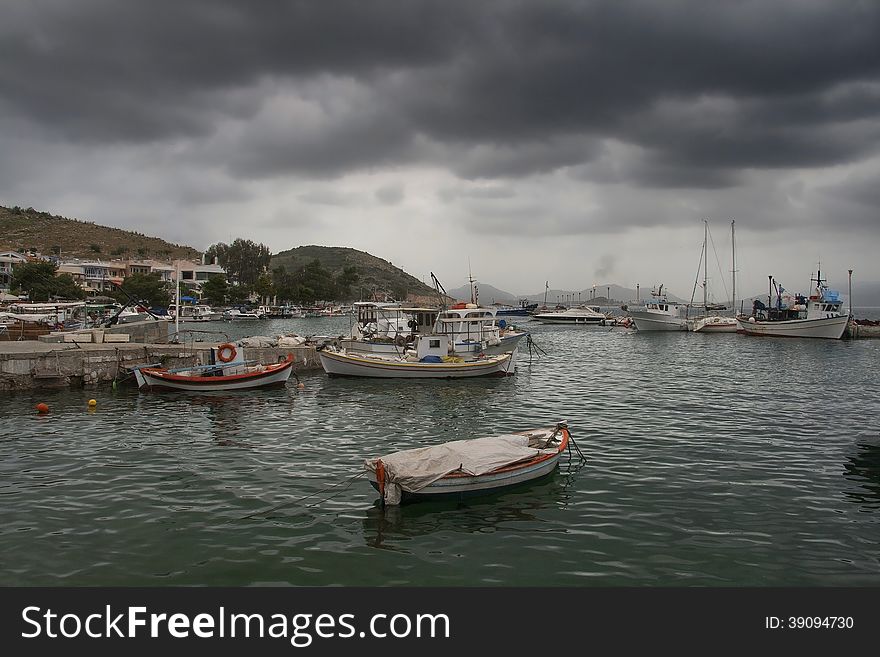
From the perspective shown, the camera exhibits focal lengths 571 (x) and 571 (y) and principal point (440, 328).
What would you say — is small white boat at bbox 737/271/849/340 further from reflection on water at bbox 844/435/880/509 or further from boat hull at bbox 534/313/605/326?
reflection on water at bbox 844/435/880/509

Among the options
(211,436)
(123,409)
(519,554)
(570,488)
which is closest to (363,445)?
(211,436)

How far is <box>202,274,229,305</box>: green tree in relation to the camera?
12006cm

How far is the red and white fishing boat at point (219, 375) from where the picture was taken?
26.0m

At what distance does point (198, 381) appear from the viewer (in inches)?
1027

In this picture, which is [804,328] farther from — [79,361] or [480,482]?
[79,361]

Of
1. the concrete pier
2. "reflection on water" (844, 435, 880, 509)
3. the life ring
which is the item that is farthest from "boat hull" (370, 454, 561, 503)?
the concrete pier

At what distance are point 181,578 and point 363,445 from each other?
29.0ft

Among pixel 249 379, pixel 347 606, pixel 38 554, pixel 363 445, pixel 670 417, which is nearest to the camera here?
pixel 347 606

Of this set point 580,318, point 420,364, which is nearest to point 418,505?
point 420,364

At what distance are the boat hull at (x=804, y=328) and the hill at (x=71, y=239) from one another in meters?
143

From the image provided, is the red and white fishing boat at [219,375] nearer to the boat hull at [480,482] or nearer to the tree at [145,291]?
the boat hull at [480,482]

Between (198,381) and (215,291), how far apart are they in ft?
333

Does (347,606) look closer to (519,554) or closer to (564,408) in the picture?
(519,554)

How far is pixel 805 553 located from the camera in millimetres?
10133
